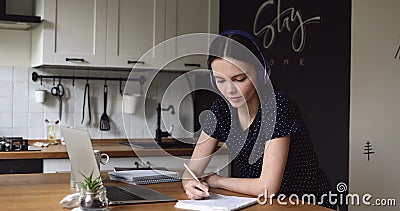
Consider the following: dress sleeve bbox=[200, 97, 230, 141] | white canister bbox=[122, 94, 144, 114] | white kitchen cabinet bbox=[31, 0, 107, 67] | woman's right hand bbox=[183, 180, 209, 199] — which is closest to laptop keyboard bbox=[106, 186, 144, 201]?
woman's right hand bbox=[183, 180, 209, 199]

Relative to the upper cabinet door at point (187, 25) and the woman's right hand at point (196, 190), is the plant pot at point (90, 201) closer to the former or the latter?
the woman's right hand at point (196, 190)

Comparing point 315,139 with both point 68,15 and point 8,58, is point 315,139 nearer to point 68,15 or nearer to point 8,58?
point 68,15

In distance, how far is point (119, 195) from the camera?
1.99 m

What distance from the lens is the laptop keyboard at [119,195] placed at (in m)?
1.93

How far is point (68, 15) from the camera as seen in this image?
382 cm

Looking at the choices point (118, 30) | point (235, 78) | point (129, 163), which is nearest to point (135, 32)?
point (118, 30)

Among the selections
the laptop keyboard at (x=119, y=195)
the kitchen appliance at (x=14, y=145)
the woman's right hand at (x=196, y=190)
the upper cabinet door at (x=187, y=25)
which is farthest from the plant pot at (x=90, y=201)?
the upper cabinet door at (x=187, y=25)

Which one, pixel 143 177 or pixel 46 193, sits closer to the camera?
pixel 46 193

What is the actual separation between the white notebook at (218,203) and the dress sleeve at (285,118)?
0.28 metres

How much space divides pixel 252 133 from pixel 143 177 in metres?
0.50

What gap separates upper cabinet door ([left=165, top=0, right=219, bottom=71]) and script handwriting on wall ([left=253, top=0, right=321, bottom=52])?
352mm

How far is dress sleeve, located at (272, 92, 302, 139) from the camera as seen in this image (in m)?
2.08

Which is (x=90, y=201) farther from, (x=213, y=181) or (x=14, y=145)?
(x=14, y=145)

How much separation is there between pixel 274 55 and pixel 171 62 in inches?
30.2
